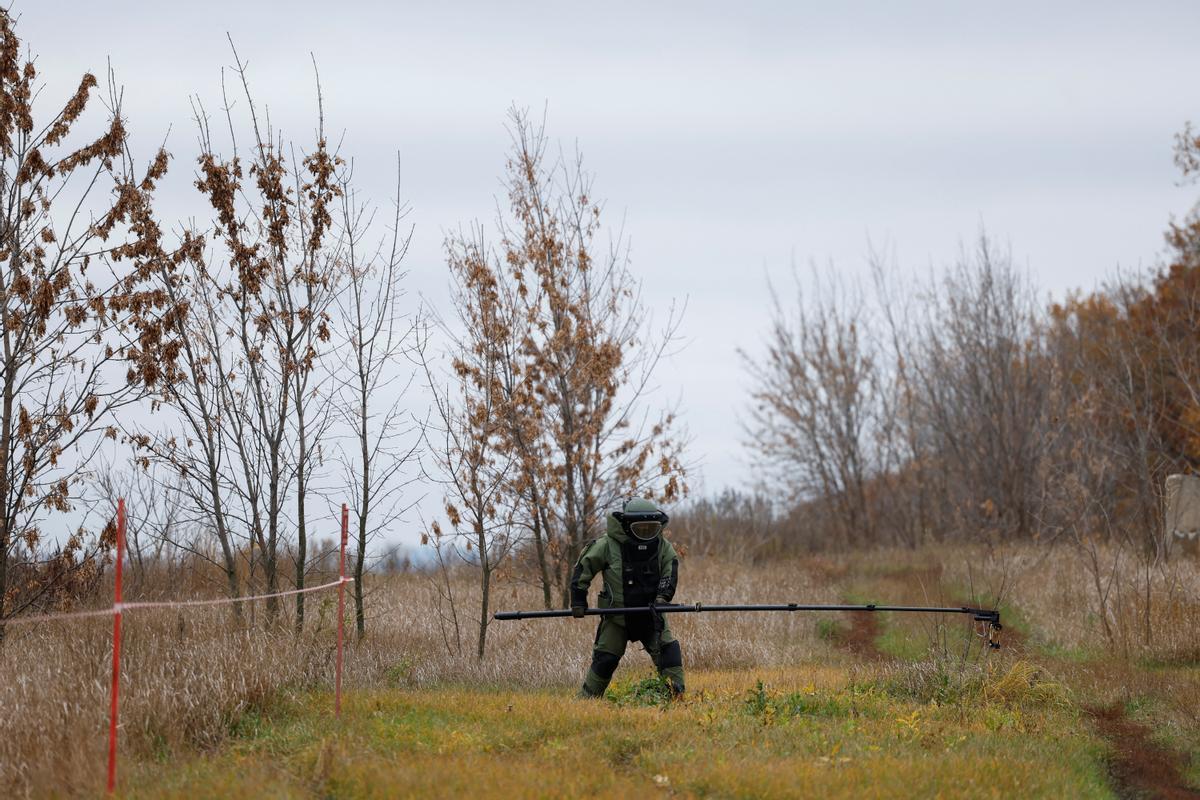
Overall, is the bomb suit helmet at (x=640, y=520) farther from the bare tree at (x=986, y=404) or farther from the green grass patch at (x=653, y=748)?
the bare tree at (x=986, y=404)

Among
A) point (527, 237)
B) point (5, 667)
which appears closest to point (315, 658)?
point (5, 667)

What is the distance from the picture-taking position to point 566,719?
29.5 feet

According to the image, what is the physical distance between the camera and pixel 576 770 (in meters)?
7.32

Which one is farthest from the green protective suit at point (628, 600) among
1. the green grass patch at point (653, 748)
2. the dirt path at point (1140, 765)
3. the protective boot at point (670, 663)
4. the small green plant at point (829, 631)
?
the small green plant at point (829, 631)

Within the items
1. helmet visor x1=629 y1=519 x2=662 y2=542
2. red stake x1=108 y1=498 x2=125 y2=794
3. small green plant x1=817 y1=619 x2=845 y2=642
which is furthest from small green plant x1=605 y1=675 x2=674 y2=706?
small green plant x1=817 y1=619 x2=845 y2=642

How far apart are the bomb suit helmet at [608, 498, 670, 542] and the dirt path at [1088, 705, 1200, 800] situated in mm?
4215

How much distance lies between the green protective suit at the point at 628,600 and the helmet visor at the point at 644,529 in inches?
2.2

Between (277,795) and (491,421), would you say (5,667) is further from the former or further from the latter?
(491,421)

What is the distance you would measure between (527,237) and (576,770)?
1175 centimetres

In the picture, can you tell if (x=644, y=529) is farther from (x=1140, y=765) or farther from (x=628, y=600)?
(x=1140, y=765)

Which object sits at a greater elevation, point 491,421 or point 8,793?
point 491,421

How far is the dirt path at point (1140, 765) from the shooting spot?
848 centimetres

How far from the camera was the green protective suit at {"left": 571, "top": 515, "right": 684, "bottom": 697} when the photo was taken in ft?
36.2

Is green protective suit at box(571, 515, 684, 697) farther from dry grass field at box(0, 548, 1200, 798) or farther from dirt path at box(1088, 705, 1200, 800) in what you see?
dirt path at box(1088, 705, 1200, 800)
